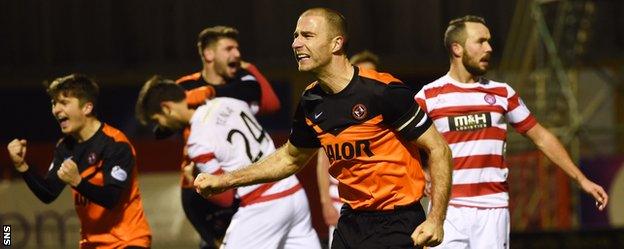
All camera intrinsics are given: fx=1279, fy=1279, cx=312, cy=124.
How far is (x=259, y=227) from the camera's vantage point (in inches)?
329

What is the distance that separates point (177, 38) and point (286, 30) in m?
1.64

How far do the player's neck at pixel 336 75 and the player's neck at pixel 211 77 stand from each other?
304cm

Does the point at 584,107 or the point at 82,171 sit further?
the point at 584,107

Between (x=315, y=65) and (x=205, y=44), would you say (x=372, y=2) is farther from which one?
(x=315, y=65)

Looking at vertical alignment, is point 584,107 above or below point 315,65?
below

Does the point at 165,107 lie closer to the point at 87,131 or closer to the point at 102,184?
the point at 87,131

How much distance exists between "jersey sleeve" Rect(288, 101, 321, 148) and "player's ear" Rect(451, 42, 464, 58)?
1795mm

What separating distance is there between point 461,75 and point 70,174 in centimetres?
253

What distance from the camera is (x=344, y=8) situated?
1948 cm

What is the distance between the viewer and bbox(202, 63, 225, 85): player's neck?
9422mm

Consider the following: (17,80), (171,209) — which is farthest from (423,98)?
(17,80)

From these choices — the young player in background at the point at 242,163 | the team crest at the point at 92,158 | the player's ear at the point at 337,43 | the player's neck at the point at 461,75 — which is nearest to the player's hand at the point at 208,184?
the player's ear at the point at 337,43

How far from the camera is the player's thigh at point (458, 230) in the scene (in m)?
7.95

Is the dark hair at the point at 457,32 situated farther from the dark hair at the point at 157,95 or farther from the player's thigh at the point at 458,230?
the dark hair at the point at 157,95
